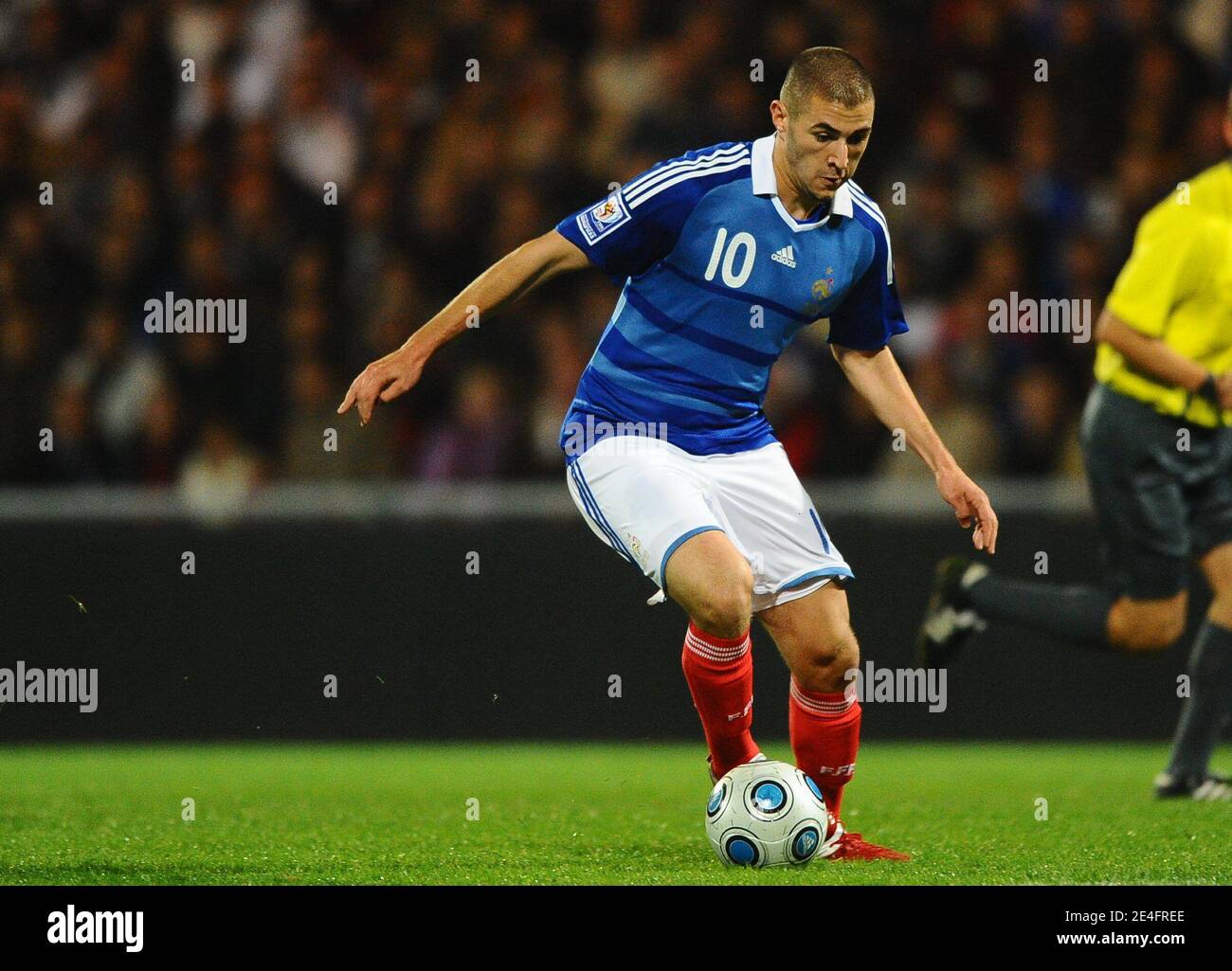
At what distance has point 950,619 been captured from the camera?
763cm

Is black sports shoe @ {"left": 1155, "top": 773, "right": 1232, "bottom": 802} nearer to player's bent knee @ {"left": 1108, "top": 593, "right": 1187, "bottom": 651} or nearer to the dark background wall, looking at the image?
player's bent knee @ {"left": 1108, "top": 593, "right": 1187, "bottom": 651}

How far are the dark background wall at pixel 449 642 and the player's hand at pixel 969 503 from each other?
147 inches

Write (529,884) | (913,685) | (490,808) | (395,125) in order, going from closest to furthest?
(529,884) → (490,808) → (913,685) → (395,125)

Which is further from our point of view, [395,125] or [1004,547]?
[395,125]

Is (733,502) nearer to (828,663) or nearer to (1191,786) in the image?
(828,663)

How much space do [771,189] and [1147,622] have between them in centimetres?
245

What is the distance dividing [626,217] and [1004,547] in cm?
428

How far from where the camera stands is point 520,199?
32.3ft

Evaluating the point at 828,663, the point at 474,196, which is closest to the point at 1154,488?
the point at 828,663

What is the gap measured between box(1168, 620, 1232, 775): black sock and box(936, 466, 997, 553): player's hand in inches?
70.0

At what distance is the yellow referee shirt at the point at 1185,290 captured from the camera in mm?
6473

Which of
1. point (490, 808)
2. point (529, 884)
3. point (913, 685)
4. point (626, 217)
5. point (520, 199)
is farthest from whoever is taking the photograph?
point (520, 199)

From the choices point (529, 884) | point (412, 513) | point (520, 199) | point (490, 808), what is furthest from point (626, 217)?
point (520, 199)

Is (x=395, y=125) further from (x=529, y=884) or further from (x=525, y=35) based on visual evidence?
(x=529, y=884)
